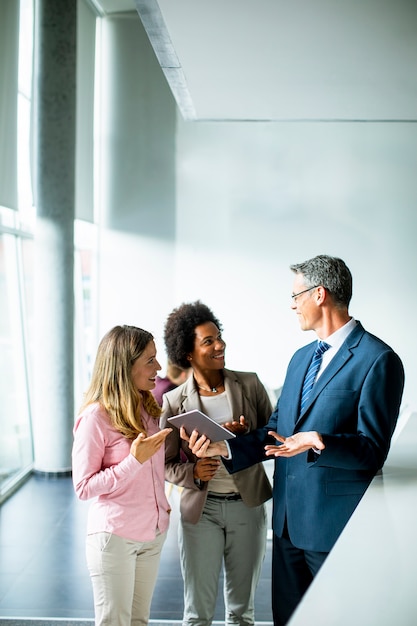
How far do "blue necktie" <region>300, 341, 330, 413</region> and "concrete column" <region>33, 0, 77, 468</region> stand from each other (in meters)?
5.81

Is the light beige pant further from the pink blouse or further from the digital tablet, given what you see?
the digital tablet

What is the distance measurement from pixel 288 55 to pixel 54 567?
13.8 ft

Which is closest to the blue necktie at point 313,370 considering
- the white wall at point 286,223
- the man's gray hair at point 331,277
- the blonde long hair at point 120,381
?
the man's gray hair at point 331,277

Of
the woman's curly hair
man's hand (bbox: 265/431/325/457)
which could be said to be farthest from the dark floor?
man's hand (bbox: 265/431/325/457)

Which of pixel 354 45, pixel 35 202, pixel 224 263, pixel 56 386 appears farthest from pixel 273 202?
pixel 354 45

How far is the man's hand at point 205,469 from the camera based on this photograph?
3.25 m

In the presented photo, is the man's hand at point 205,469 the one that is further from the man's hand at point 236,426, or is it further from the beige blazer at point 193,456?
the man's hand at point 236,426

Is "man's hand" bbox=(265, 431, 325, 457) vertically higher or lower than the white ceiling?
lower

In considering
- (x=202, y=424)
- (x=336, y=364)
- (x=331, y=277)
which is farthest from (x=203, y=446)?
(x=331, y=277)

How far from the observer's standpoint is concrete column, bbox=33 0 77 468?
27.1ft

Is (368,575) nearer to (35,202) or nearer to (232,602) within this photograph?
(232,602)

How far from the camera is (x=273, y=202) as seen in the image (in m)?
8.95

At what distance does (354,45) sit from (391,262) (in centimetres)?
472

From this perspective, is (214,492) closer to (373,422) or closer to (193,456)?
(193,456)
